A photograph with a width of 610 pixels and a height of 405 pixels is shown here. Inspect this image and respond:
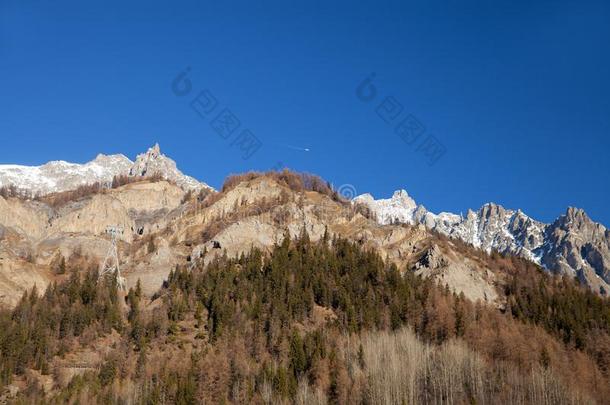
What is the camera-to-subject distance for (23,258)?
138 meters

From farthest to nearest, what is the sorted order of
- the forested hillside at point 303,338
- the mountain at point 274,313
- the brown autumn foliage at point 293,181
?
the brown autumn foliage at point 293,181 < the mountain at point 274,313 < the forested hillside at point 303,338

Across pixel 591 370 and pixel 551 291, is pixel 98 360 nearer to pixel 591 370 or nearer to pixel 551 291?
pixel 591 370

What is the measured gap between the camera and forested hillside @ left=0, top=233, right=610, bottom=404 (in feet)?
296

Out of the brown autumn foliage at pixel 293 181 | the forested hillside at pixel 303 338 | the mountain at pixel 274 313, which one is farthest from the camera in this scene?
the brown autumn foliage at pixel 293 181

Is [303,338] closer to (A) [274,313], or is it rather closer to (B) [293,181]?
(A) [274,313]

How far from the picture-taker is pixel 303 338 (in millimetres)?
106125

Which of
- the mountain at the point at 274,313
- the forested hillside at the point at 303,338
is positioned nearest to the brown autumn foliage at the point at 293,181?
the mountain at the point at 274,313

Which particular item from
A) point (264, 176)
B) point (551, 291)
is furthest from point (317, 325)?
point (264, 176)

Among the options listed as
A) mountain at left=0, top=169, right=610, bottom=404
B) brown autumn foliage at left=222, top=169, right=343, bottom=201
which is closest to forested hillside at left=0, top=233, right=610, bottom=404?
mountain at left=0, top=169, right=610, bottom=404

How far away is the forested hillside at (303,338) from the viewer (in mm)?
90312

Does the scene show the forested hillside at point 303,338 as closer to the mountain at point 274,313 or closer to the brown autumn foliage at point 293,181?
the mountain at point 274,313

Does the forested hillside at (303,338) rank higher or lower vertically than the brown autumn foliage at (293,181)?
lower

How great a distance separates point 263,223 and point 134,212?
52.9m

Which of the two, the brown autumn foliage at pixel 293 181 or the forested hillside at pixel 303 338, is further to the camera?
the brown autumn foliage at pixel 293 181
